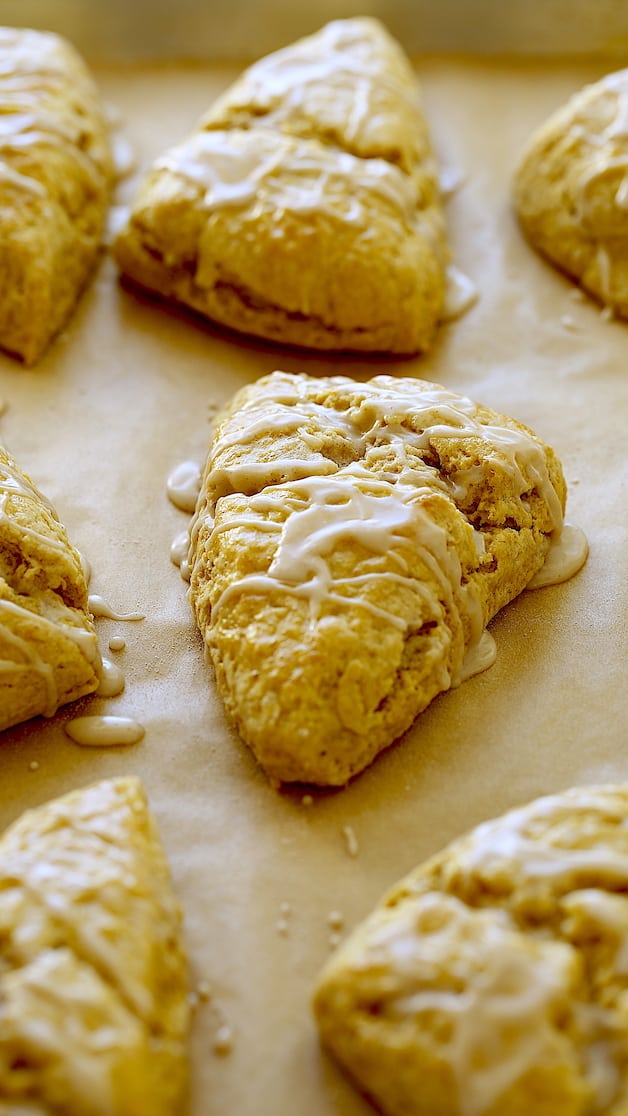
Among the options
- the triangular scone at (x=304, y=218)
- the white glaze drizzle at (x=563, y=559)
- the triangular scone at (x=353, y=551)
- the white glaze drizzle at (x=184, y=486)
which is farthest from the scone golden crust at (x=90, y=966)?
the triangular scone at (x=304, y=218)

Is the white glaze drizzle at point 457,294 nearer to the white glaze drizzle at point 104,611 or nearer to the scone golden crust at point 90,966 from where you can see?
the white glaze drizzle at point 104,611

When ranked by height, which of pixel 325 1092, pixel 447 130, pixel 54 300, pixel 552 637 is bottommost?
pixel 325 1092

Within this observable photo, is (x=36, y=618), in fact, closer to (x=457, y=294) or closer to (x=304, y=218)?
(x=304, y=218)

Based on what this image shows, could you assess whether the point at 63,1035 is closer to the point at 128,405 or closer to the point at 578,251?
the point at 128,405

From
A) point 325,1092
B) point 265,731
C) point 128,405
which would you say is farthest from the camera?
point 128,405

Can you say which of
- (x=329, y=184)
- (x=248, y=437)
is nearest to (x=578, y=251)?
(x=329, y=184)

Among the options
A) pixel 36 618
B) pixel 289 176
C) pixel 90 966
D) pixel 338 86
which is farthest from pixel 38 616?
pixel 338 86
